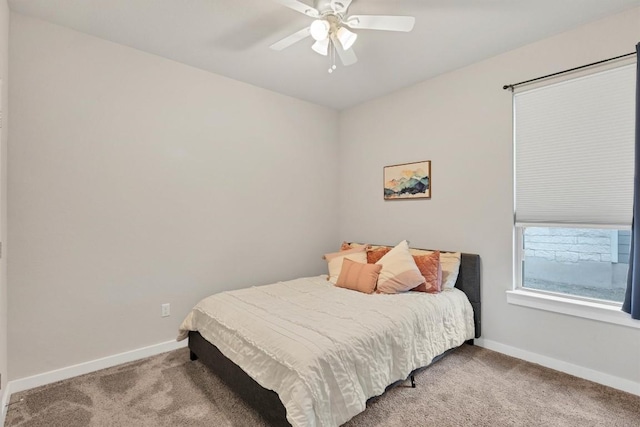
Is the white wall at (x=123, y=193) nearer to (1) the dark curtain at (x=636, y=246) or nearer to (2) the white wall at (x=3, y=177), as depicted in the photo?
(2) the white wall at (x=3, y=177)

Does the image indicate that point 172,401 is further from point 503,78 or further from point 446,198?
point 503,78

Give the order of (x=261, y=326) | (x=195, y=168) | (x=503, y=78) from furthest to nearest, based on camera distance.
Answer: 1. (x=195, y=168)
2. (x=503, y=78)
3. (x=261, y=326)

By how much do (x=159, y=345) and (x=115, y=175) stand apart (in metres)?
1.60

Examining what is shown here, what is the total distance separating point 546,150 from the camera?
2.58 meters

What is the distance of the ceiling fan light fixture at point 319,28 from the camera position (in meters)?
1.92

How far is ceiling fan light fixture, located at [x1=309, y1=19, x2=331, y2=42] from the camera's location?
1.92 metres

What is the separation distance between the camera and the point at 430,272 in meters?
2.85

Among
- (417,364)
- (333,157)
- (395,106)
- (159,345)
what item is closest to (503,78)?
(395,106)

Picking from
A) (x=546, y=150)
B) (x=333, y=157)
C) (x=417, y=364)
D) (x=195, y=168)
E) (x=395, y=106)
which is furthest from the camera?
(x=333, y=157)

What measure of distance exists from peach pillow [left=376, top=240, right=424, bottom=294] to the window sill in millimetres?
875

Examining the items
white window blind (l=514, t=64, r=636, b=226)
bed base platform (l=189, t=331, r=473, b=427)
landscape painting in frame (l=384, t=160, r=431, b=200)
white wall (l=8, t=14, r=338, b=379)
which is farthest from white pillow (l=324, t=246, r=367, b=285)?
white window blind (l=514, t=64, r=636, b=226)

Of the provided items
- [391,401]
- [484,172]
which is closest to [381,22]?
[484,172]

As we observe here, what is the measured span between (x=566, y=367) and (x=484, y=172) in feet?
5.76

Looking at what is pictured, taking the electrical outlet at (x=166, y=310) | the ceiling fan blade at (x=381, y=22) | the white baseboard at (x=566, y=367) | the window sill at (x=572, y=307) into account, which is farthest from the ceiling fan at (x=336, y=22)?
the white baseboard at (x=566, y=367)
